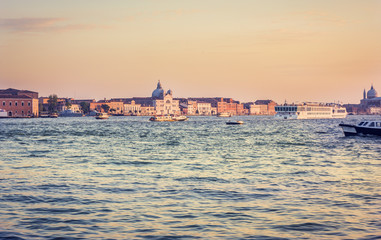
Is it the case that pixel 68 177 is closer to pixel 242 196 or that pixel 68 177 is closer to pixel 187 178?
pixel 187 178

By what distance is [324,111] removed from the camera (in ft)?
609

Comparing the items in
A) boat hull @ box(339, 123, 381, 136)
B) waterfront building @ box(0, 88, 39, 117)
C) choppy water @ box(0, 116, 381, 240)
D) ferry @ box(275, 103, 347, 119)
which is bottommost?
choppy water @ box(0, 116, 381, 240)

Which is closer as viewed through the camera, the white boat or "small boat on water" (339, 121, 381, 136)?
"small boat on water" (339, 121, 381, 136)

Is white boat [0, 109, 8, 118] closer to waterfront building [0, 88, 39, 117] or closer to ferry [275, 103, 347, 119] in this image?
waterfront building [0, 88, 39, 117]

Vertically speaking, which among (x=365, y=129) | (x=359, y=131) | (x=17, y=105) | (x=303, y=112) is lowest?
(x=359, y=131)

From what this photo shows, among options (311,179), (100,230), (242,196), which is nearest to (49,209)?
(100,230)

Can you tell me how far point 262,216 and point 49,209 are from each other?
17.9 feet

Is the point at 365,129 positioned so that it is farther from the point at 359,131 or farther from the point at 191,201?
the point at 191,201

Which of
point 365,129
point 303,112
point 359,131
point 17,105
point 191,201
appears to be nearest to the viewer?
point 191,201

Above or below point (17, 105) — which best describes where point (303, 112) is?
below

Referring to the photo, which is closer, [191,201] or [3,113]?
[191,201]

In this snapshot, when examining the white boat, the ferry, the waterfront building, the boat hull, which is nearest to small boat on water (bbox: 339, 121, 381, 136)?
the boat hull

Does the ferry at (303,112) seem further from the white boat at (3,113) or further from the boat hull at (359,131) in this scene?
the boat hull at (359,131)

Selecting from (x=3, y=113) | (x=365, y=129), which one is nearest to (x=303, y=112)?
(x=3, y=113)
